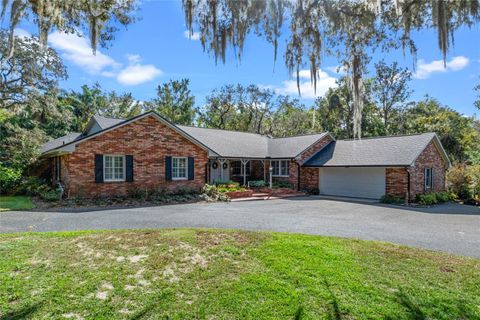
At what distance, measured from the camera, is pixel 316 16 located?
5.55 meters

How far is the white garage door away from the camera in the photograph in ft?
59.6

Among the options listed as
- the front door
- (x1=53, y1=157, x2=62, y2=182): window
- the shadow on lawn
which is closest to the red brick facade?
the front door

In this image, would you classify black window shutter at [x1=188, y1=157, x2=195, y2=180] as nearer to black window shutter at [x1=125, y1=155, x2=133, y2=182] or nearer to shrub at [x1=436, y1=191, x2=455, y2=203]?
black window shutter at [x1=125, y1=155, x2=133, y2=182]

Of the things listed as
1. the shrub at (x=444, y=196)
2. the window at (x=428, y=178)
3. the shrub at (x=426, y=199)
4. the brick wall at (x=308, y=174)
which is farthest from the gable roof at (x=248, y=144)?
the shrub at (x=444, y=196)

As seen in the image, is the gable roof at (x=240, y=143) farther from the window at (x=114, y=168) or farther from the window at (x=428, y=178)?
the window at (x=428, y=178)

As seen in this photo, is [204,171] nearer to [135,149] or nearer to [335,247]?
[135,149]

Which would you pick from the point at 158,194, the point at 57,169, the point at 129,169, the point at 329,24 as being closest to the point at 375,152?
the point at 158,194

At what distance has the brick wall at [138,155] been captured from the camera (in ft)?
45.6

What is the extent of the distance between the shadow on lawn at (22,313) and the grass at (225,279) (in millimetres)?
12

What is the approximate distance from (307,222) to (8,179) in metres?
15.1

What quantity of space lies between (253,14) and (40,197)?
14.7 metres

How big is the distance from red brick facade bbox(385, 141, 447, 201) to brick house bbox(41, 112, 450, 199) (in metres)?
0.06

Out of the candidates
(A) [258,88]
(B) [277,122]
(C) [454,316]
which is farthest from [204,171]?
(B) [277,122]

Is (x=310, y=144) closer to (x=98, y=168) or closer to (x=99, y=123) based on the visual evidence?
(x=99, y=123)
